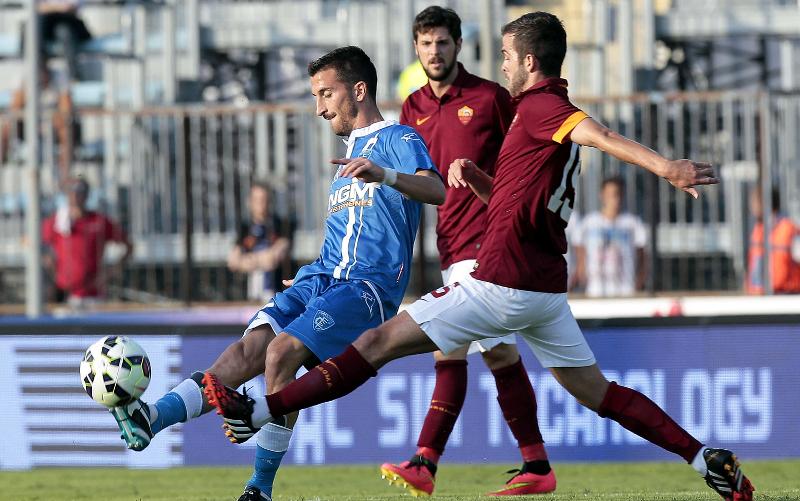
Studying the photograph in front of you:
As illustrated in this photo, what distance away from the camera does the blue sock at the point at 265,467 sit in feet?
23.3

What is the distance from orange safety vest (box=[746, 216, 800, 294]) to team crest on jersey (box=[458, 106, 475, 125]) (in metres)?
4.96

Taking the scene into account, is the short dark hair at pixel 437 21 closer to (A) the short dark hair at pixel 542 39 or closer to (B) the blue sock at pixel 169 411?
(A) the short dark hair at pixel 542 39

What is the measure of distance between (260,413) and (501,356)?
2.50 metres

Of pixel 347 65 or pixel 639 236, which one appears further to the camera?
pixel 639 236

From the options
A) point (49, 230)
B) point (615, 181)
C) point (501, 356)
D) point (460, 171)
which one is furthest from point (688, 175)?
point (49, 230)

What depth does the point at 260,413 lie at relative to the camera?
21.0 feet

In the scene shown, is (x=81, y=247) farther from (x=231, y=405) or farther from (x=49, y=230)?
(x=231, y=405)

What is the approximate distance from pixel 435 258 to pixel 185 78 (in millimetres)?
4582

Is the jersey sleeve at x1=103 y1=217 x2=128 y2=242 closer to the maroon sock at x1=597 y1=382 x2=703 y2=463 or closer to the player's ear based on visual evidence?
the player's ear

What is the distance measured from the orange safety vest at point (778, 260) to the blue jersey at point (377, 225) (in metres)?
6.20

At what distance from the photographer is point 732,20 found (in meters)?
16.2

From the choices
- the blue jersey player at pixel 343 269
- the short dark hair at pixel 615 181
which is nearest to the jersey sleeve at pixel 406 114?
the blue jersey player at pixel 343 269

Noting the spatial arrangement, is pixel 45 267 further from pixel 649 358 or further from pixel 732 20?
pixel 732 20

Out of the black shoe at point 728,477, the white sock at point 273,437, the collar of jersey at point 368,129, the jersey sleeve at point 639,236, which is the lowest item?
the black shoe at point 728,477
